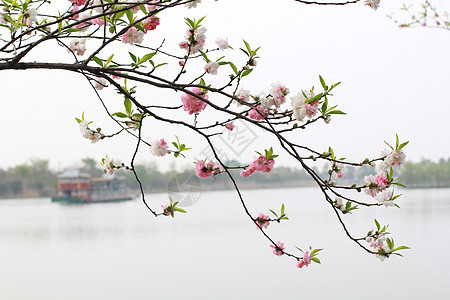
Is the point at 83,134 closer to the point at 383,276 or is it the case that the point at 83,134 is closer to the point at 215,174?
the point at 215,174

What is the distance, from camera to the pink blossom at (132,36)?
139 centimetres

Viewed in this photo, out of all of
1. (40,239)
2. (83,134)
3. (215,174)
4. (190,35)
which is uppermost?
(190,35)

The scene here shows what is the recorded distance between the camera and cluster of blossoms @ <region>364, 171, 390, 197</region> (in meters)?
1.28

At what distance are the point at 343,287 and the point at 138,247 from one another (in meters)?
6.84

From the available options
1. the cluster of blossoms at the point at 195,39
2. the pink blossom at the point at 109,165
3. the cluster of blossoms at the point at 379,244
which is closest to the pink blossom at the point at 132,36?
the cluster of blossoms at the point at 195,39

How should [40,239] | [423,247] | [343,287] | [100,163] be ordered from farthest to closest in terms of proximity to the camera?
[40,239], [423,247], [343,287], [100,163]

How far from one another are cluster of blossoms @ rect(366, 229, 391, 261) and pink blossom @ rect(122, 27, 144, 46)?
0.98 metres

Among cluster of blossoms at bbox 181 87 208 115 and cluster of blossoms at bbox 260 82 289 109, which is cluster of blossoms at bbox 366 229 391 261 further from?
cluster of blossoms at bbox 181 87 208 115

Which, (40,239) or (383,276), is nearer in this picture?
(383,276)

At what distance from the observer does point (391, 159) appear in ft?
4.10

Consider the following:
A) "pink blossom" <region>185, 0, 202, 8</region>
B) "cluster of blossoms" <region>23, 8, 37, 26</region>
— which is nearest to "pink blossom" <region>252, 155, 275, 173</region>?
"pink blossom" <region>185, 0, 202, 8</region>

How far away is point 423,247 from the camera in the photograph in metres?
9.91

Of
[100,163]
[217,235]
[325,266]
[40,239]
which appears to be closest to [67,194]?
[40,239]

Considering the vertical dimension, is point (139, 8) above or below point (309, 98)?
above
